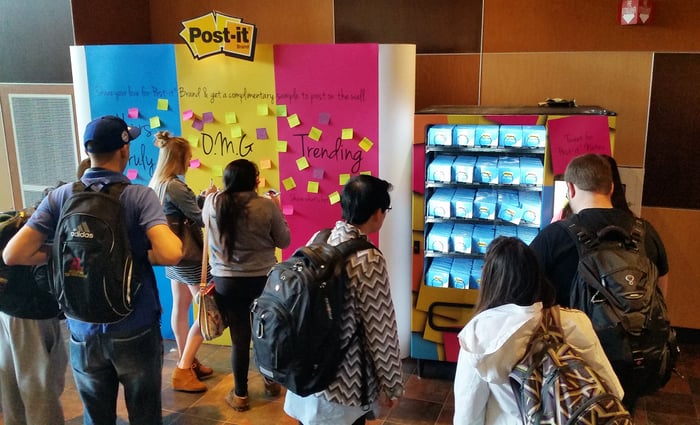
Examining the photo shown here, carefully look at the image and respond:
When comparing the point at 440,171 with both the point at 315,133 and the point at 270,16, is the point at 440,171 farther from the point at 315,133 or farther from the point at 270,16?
the point at 270,16

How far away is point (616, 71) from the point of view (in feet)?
12.5

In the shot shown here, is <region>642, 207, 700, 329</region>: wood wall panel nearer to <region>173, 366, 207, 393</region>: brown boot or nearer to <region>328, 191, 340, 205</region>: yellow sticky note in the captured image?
<region>328, 191, 340, 205</region>: yellow sticky note

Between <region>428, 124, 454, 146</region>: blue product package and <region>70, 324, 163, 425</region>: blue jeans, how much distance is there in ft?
6.08

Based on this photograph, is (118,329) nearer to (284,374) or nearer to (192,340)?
(284,374)

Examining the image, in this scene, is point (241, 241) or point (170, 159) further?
point (170, 159)

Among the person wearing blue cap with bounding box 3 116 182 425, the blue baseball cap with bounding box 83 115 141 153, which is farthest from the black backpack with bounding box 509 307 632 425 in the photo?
the blue baseball cap with bounding box 83 115 141 153

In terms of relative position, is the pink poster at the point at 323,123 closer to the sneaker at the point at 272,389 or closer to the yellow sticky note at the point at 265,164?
the yellow sticky note at the point at 265,164

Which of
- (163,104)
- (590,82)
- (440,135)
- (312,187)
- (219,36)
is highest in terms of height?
(219,36)

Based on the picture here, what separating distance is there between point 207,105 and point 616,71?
8.60 ft

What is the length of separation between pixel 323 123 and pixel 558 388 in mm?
2493

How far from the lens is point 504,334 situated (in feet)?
5.11

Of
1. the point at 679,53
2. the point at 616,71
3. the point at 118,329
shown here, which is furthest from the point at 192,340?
the point at 679,53

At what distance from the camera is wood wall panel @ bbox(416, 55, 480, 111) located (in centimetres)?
411

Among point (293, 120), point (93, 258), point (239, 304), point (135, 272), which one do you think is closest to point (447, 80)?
point (293, 120)
